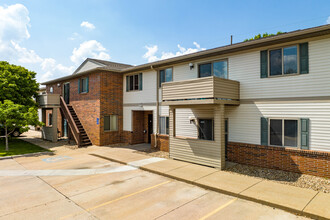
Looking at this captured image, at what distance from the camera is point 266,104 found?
33.3ft

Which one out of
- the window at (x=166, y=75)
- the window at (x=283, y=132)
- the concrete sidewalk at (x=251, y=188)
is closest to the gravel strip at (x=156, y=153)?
the concrete sidewalk at (x=251, y=188)

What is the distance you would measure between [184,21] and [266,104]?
11.3m

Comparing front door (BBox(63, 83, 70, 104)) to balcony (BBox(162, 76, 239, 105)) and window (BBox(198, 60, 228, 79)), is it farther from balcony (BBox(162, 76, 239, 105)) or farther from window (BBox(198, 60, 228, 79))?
window (BBox(198, 60, 228, 79))

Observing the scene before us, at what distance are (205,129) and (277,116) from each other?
12.9ft

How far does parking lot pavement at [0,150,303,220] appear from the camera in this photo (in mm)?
5934

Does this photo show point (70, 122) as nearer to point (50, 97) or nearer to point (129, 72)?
point (50, 97)

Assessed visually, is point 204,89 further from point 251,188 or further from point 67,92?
point 67,92

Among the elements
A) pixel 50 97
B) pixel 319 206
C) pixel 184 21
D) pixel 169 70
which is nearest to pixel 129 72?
pixel 169 70

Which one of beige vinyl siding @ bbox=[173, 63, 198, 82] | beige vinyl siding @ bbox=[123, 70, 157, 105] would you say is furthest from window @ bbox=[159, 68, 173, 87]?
beige vinyl siding @ bbox=[123, 70, 157, 105]

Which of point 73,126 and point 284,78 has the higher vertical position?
point 284,78

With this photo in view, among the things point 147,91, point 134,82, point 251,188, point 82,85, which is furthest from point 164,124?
point 82,85

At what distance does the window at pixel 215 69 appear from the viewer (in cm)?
1170

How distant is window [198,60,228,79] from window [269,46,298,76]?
237cm

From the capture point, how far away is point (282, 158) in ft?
31.5
